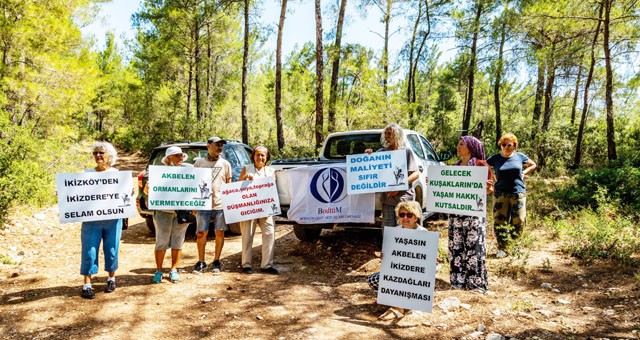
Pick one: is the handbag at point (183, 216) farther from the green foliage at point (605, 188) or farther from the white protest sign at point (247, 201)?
the green foliage at point (605, 188)

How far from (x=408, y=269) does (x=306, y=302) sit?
1264 mm

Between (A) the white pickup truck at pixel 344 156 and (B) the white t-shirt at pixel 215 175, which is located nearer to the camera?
(B) the white t-shirt at pixel 215 175

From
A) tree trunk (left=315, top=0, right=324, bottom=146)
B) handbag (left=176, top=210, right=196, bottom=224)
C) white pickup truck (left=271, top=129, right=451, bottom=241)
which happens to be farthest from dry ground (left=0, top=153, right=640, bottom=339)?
tree trunk (left=315, top=0, right=324, bottom=146)

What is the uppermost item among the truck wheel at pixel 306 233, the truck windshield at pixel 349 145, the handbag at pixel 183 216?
the truck windshield at pixel 349 145

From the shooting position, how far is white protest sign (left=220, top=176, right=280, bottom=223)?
5402mm

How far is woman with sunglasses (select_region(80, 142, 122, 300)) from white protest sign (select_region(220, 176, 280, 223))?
4.44ft

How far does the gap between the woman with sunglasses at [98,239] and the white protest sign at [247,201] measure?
135 centimetres

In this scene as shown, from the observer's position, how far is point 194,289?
4.84 metres

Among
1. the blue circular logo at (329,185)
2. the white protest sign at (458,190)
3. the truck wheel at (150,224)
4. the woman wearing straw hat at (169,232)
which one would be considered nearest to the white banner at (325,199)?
the blue circular logo at (329,185)

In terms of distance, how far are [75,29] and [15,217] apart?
21.7 feet

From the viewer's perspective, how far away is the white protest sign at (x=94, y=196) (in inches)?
173

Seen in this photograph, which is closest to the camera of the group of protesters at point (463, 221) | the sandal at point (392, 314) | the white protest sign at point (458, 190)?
the sandal at point (392, 314)

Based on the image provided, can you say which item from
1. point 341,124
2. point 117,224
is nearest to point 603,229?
point 117,224

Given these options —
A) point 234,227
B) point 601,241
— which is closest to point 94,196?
point 234,227
